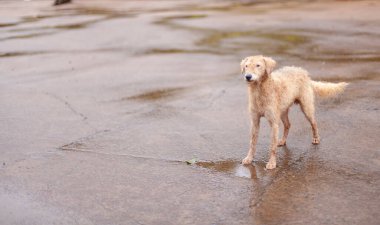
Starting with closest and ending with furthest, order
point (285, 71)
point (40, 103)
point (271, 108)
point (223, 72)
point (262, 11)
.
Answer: point (271, 108)
point (285, 71)
point (40, 103)
point (223, 72)
point (262, 11)

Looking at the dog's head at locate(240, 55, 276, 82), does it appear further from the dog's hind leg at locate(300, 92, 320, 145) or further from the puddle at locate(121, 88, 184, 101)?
the puddle at locate(121, 88, 184, 101)

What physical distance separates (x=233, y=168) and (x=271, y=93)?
2.87 ft

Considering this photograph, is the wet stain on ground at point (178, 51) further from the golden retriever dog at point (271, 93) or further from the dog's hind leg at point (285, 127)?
the golden retriever dog at point (271, 93)

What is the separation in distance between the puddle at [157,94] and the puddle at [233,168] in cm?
298

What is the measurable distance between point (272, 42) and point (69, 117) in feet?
21.9

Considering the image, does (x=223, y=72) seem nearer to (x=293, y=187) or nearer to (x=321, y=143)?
(x=321, y=143)

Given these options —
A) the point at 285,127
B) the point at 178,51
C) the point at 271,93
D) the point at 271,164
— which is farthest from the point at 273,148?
the point at 178,51


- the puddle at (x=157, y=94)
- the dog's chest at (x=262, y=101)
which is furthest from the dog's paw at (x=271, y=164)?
the puddle at (x=157, y=94)

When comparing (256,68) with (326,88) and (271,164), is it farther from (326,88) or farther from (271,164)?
(326,88)

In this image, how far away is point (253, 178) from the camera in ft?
16.7

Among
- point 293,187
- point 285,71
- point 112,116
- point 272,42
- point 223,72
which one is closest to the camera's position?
point 293,187

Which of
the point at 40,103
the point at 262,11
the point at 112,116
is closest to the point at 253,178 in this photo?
the point at 112,116

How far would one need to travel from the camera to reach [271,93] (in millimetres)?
5309

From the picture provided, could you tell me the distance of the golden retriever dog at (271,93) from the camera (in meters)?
5.12
